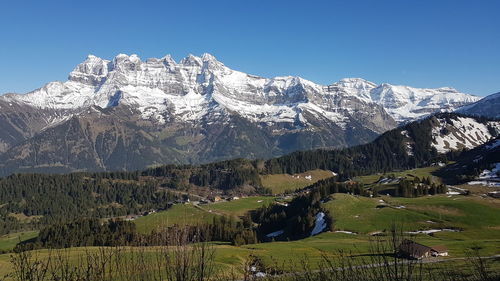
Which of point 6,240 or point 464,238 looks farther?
point 6,240

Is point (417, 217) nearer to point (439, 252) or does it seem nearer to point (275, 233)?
point (275, 233)

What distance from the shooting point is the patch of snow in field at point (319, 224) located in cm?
14225

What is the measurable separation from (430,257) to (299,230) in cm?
8251

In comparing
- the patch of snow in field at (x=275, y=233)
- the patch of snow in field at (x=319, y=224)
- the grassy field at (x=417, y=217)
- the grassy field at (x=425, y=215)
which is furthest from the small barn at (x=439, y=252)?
the patch of snow in field at (x=275, y=233)

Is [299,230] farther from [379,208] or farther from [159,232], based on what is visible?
[159,232]

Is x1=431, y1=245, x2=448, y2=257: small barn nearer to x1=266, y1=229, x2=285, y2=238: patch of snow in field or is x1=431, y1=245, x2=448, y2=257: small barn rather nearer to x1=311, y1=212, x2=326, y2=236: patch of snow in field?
x1=311, y1=212, x2=326, y2=236: patch of snow in field

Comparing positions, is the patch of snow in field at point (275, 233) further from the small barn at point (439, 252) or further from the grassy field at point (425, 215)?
the small barn at point (439, 252)

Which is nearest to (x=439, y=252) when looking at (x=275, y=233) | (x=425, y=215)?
(x=425, y=215)

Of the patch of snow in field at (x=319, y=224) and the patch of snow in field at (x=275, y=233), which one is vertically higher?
the patch of snow in field at (x=319, y=224)

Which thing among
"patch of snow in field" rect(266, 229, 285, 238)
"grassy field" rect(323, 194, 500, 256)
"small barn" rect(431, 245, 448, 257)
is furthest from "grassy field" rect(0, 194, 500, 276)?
"small barn" rect(431, 245, 448, 257)

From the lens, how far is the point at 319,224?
14850 cm

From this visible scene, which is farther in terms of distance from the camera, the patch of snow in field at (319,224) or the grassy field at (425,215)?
the patch of snow in field at (319,224)

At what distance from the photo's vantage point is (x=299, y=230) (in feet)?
508

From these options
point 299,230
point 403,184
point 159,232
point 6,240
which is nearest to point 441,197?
point 403,184
